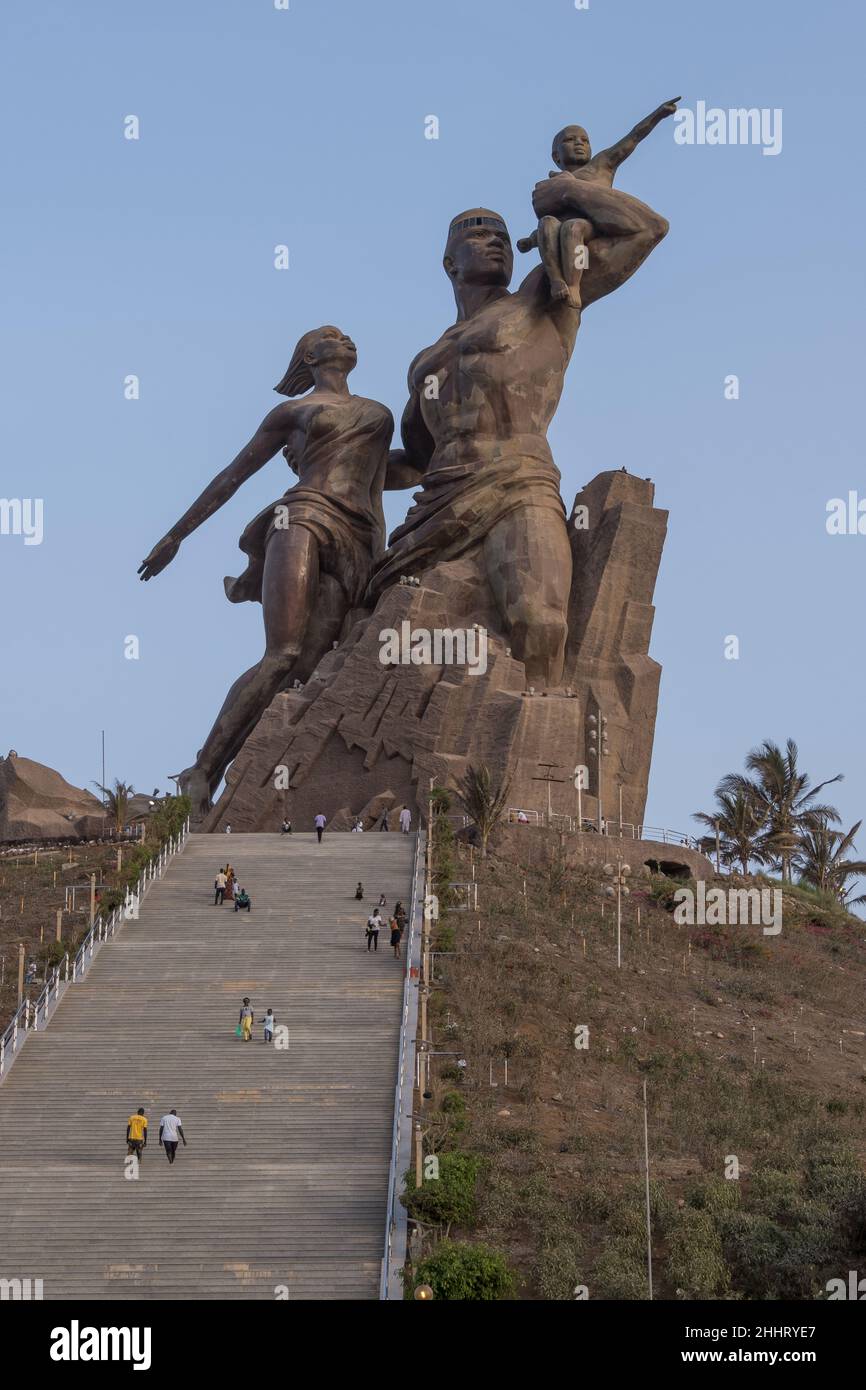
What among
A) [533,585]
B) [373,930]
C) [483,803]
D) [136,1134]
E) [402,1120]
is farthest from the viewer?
[533,585]

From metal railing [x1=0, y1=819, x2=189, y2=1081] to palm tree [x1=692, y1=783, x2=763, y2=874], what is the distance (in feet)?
46.4

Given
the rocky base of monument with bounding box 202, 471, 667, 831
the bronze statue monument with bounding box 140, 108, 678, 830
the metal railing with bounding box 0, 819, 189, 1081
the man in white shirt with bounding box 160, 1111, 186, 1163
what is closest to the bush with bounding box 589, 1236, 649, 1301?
the man in white shirt with bounding box 160, 1111, 186, 1163

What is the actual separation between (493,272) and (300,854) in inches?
465

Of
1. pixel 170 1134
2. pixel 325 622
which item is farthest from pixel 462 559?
pixel 170 1134

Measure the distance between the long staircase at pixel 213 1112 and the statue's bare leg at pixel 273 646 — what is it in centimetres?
927

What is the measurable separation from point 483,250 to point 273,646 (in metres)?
7.58

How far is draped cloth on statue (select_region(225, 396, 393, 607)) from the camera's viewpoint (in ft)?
114

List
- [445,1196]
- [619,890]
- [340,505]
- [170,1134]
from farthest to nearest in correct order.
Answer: [340,505]
[619,890]
[170,1134]
[445,1196]

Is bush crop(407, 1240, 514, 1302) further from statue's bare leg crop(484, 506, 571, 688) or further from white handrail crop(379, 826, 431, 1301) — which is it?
statue's bare leg crop(484, 506, 571, 688)

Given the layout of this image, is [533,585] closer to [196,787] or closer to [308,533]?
[308,533]

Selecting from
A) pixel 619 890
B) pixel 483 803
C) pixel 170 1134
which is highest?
pixel 483 803

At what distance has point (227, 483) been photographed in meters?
37.2

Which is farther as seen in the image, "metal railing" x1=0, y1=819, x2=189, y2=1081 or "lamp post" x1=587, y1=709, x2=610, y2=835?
"lamp post" x1=587, y1=709, x2=610, y2=835
